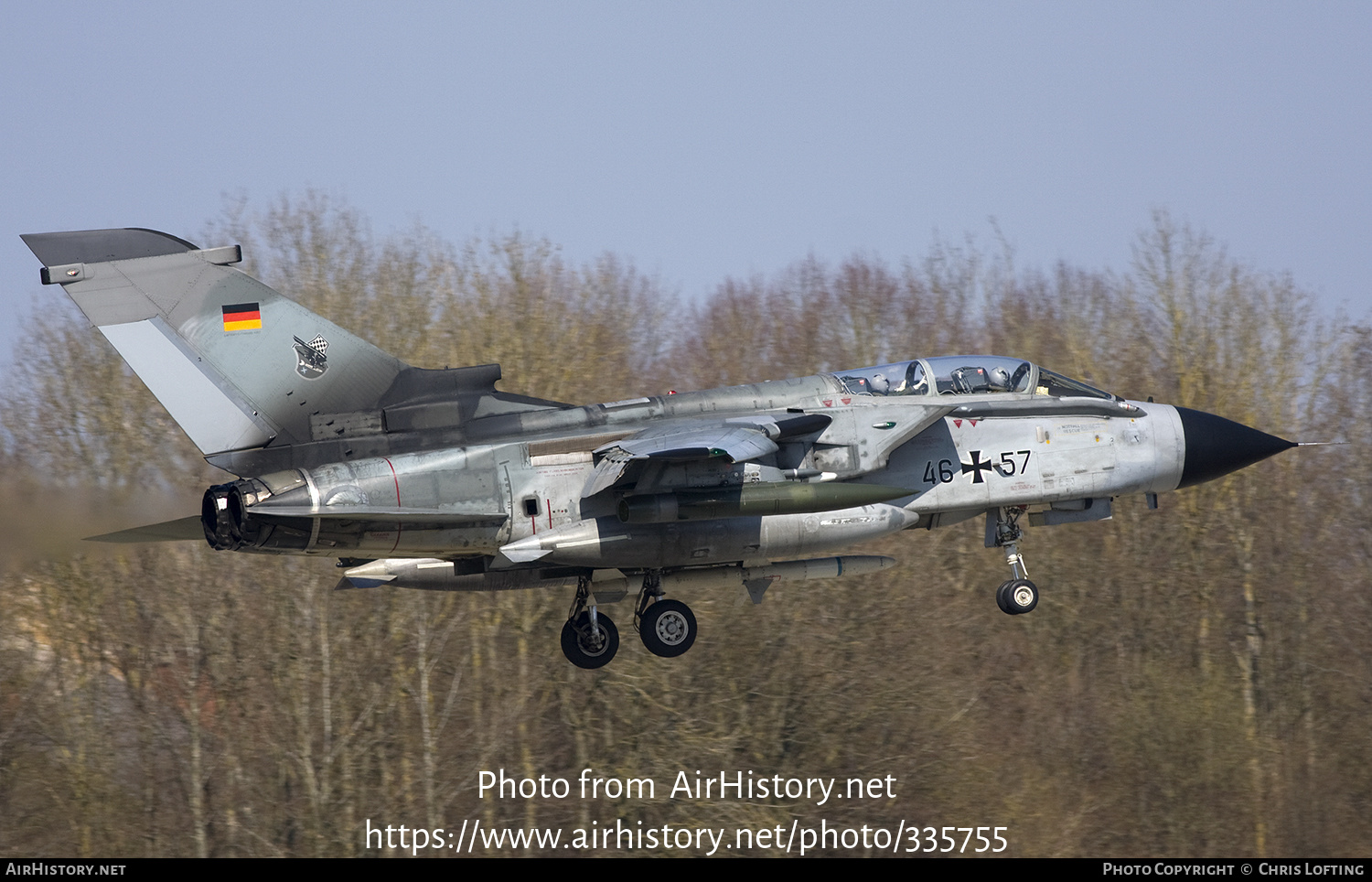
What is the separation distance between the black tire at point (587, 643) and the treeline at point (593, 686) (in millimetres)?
8088

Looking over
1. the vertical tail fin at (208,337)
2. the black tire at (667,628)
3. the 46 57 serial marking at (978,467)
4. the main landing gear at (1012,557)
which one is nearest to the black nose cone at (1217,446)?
the main landing gear at (1012,557)

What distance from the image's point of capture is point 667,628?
1564cm

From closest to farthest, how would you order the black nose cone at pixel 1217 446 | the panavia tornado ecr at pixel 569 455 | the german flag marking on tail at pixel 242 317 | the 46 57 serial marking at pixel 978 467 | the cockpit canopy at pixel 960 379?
the panavia tornado ecr at pixel 569 455, the german flag marking on tail at pixel 242 317, the cockpit canopy at pixel 960 379, the 46 57 serial marking at pixel 978 467, the black nose cone at pixel 1217 446

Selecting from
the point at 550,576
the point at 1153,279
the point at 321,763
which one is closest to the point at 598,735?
the point at 321,763

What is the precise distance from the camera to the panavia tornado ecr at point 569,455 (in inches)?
534

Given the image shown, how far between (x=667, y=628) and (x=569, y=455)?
2.42 metres

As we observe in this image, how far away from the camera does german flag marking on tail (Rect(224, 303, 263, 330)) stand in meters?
13.8

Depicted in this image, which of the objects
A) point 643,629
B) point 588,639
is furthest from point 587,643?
point 643,629

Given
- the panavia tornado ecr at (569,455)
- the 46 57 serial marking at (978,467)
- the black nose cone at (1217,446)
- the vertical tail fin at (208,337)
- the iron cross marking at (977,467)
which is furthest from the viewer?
the black nose cone at (1217,446)

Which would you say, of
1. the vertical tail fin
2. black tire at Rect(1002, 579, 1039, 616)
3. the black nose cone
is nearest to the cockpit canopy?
the black nose cone

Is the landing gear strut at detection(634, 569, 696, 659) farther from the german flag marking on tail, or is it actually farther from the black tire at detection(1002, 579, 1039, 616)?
the german flag marking on tail

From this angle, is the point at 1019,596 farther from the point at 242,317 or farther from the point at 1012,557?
the point at 242,317

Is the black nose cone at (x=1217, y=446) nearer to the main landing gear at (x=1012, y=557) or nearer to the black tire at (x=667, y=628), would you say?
the main landing gear at (x=1012, y=557)

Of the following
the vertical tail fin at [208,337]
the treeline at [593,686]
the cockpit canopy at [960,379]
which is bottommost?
the treeline at [593,686]
